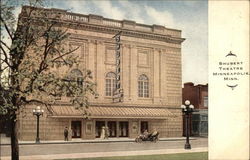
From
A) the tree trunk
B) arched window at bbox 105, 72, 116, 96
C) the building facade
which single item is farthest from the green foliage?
the building facade

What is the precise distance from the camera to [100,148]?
7406 mm

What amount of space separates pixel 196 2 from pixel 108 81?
78.5 inches

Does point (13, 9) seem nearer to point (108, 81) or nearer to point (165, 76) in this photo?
point (108, 81)

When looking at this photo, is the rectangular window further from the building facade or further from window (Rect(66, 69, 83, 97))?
the building facade

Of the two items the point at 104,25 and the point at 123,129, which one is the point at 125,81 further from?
the point at 104,25

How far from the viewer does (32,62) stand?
20.6 ft

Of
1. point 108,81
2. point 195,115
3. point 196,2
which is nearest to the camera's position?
point 196,2

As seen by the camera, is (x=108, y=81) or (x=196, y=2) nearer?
(x=196, y=2)

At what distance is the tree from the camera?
6.17 m

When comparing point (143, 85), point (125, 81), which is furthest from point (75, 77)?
point (143, 85)

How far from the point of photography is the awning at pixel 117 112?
713cm

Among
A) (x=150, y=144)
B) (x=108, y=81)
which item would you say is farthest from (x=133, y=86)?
(x=150, y=144)

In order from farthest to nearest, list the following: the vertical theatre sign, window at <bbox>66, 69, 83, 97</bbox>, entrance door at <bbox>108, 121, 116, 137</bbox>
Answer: entrance door at <bbox>108, 121, 116, 137</bbox>
the vertical theatre sign
window at <bbox>66, 69, 83, 97</bbox>

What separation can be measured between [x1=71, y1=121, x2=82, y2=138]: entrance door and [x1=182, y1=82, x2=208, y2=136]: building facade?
2024 mm
